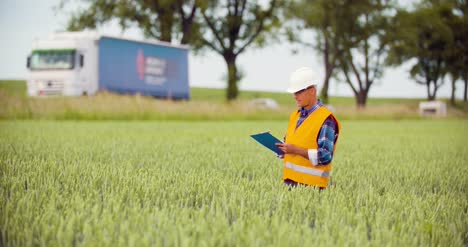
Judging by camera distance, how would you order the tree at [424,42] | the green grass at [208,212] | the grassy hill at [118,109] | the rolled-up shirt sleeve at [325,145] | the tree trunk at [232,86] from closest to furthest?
1. the green grass at [208,212]
2. the rolled-up shirt sleeve at [325,145]
3. the grassy hill at [118,109]
4. the tree trunk at [232,86]
5. the tree at [424,42]

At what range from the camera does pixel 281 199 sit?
2.40 metres

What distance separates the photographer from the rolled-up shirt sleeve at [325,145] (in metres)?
2.76

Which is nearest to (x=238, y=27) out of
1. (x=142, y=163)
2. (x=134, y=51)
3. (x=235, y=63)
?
(x=235, y=63)

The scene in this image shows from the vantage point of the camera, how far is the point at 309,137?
2.86m

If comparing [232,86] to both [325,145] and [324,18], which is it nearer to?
[324,18]

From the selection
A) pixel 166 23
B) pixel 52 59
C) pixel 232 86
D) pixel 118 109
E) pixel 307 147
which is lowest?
pixel 118 109

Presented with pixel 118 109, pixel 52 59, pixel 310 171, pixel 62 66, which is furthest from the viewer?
pixel 52 59

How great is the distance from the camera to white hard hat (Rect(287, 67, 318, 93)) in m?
2.78

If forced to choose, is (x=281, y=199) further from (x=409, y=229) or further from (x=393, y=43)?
(x=393, y=43)

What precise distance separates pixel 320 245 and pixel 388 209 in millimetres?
857

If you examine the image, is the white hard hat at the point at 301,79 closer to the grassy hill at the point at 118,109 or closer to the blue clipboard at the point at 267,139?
the blue clipboard at the point at 267,139

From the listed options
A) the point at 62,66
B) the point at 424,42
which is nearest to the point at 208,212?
the point at 62,66

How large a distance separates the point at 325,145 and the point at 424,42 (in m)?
48.1

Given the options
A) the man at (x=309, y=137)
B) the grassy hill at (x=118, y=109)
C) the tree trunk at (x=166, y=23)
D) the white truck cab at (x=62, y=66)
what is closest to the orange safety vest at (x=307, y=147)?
the man at (x=309, y=137)
